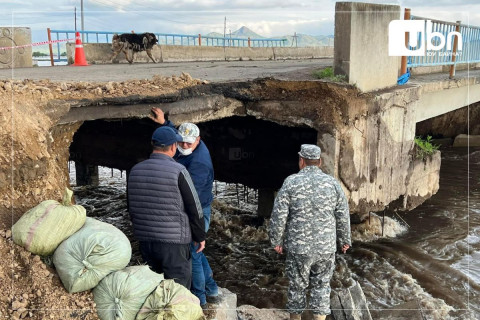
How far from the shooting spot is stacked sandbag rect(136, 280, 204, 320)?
3.47m

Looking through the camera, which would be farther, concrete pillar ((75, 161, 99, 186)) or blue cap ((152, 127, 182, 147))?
concrete pillar ((75, 161, 99, 186))

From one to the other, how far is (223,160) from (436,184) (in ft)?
14.4

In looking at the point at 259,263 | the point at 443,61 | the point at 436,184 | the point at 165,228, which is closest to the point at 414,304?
the point at 259,263

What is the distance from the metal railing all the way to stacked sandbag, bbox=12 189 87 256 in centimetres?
669

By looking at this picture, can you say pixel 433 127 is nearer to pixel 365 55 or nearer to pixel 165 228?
pixel 365 55

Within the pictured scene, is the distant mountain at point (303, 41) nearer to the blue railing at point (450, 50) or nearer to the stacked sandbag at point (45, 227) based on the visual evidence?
the blue railing at point (450, 50)

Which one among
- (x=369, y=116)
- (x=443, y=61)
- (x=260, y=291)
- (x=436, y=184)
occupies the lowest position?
(x=260, y=291)

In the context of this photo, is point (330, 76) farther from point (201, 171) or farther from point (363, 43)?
point (201, 171)

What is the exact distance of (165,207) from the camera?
148 inches

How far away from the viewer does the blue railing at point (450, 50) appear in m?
8.76

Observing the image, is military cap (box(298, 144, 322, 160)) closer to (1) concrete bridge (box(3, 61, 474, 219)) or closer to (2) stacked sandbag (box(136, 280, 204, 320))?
(2) stacked sandbag (box(136, 280, 204, 320))

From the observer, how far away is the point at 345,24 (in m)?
6.58

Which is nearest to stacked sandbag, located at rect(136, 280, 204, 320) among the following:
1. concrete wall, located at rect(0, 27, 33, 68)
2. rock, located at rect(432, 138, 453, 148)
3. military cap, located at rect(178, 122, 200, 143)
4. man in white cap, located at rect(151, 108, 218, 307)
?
man in white cap, located at rect(151, 108, 218, 307)

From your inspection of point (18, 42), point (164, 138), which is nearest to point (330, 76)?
point (164, 138)
